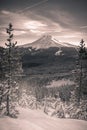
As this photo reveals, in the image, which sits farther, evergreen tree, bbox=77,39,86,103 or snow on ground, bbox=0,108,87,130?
evergreen tree, bbox=77,39,86,103

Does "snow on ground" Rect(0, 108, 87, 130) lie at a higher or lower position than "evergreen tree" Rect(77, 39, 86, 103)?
lower

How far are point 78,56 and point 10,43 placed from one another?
12.2m

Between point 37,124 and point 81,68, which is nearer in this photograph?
point 37,124

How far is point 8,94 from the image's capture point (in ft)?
92.2

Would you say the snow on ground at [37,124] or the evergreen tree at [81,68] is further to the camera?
the evergreen tree at [81,68]

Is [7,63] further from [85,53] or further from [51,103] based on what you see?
[51,103]

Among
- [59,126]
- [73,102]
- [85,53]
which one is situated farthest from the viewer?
[73,102]

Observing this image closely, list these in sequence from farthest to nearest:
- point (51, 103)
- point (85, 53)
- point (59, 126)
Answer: point (51, 103), point (85, 53), point (59, 126)

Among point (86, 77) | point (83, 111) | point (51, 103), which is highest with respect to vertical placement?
point (86, 77)

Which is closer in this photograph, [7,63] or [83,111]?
[7,63]

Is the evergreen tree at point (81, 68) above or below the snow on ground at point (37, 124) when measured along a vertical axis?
above

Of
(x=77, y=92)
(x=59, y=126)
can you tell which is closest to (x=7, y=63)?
(x=59, y=126)

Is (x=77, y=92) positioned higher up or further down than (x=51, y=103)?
higher up

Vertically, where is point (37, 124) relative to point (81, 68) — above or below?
below
